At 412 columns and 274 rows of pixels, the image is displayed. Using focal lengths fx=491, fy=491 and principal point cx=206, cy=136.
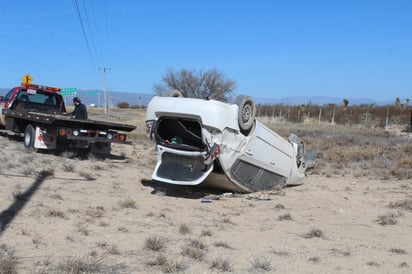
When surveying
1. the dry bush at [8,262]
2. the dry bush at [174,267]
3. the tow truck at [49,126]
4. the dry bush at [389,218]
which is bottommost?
the dry bush at [174,267]

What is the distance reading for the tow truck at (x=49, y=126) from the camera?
13789 mm

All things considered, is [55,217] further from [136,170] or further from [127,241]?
[136,170]

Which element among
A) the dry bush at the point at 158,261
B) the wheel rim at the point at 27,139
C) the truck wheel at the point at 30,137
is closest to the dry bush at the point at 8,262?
the dry bush at the point at 158,261

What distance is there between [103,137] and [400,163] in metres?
9.32

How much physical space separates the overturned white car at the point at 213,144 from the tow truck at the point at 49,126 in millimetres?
3706

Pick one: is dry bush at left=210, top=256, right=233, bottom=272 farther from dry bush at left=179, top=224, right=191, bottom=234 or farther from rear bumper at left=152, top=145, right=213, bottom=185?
rear bumper at left=152, top=145, right=213, bottom=185

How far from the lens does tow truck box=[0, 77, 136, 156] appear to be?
45.2 ft

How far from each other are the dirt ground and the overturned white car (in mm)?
459

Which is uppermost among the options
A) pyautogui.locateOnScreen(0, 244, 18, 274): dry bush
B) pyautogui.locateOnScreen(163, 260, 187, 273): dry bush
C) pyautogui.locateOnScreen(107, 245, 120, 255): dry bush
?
pyautogui.locateOnScreen(0, 244, 18, 274): dry bush

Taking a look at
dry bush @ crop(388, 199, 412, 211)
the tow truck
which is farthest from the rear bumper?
the tow truck

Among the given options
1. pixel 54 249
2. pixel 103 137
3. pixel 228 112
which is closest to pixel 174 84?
pixel 103 137

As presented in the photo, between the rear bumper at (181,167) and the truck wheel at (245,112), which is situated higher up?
the truck wheel at (245,112)

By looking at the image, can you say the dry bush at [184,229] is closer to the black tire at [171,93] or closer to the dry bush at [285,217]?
the dry bush at [285,217]

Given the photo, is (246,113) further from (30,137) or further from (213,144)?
(30,137)
